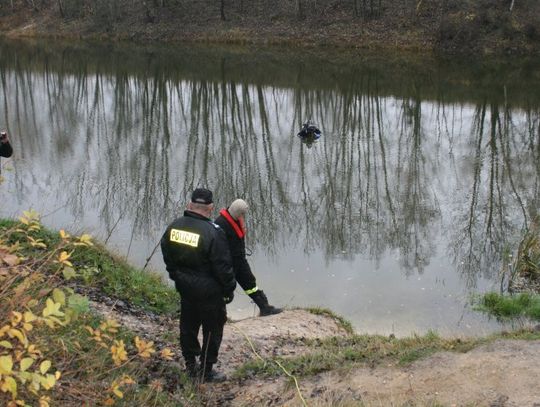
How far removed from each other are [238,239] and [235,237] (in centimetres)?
6

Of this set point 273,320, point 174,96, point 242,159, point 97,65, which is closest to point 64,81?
point 97,65

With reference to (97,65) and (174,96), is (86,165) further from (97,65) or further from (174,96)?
(97,65)

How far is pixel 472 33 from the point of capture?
3891 centimetres

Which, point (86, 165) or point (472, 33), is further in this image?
point (472, 33)

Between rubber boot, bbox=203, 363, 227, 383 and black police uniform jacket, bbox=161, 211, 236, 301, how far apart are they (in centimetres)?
93

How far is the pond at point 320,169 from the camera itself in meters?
11.5

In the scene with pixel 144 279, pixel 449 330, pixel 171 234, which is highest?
pixel 171 234

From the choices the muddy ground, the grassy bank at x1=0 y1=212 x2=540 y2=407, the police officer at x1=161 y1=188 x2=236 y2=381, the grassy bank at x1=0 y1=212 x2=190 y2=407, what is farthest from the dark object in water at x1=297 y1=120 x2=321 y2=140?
Result: the police officer at x1=161 y1=188 x2=236 y2=381

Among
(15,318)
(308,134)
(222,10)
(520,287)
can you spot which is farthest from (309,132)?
(222,10)

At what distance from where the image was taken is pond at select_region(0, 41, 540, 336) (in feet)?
37.9

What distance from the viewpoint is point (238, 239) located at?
8281 mm

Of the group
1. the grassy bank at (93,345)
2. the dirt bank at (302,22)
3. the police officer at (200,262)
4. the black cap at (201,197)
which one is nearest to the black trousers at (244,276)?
the grassy bank at (93,345)

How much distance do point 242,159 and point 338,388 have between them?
13312 mm

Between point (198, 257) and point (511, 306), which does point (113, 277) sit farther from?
point (511, 306)
